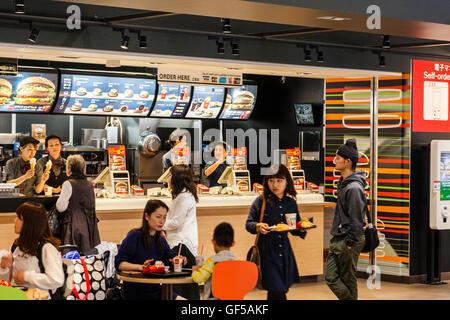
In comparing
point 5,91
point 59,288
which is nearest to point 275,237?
point 59,288

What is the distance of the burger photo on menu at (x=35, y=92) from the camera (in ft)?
30.3

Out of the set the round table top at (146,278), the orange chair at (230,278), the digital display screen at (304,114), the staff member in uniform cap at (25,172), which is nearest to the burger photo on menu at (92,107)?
the staff member in uniform cap at (25,172)

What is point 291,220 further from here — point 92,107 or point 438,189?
point 92,107

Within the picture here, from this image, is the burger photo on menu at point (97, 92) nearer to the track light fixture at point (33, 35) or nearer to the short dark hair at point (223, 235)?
the track light fixture at point (33, 35)

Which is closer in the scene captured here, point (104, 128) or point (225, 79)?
point (225, 79)

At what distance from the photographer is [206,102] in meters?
10.6

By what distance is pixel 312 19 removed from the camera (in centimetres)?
592

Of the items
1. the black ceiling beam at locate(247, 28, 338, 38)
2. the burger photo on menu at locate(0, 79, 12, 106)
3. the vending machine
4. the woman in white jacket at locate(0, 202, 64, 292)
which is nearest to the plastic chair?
the woman in white jacket at locate(0, 202, 64, 292)

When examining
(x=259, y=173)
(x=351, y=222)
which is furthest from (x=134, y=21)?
(x=259, y=173)

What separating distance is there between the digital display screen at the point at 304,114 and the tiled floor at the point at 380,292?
96.4 inches

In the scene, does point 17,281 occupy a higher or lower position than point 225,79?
lower

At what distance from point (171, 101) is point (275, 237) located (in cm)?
434

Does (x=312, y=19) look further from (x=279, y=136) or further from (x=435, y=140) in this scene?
(x=279, y=136)

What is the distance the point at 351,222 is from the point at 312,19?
1801mm
